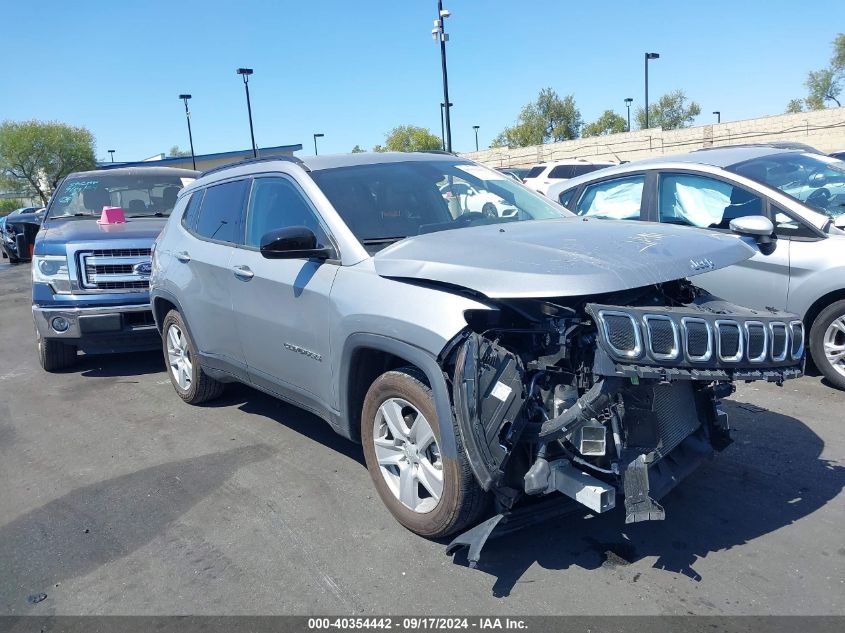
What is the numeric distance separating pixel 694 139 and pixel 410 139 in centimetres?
3432

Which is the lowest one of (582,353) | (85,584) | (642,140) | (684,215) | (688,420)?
(85,584)

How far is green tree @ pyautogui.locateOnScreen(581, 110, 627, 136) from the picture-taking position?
262 feet

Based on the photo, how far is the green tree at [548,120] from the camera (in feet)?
238

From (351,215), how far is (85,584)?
237 centimetres

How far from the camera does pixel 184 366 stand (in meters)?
6.30

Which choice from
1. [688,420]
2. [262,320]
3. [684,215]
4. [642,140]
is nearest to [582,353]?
[688,420]

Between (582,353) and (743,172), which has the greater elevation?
(743,172)

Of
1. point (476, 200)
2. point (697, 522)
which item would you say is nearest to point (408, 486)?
point (697, 522)

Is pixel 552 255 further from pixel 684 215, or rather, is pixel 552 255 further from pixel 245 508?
pixel 684 215

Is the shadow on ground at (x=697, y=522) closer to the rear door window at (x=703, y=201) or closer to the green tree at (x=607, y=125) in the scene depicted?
the rear door window at (x=703, y=201)

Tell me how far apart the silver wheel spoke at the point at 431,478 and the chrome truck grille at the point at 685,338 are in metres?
1.11

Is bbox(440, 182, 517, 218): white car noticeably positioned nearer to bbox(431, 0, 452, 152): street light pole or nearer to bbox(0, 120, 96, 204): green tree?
bbox(431, 0, 452, 152): street light pole

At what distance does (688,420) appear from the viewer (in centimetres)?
364

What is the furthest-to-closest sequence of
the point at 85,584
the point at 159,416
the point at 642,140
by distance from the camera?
the point at 642,140, the point at 159,416, the point at 85,584
